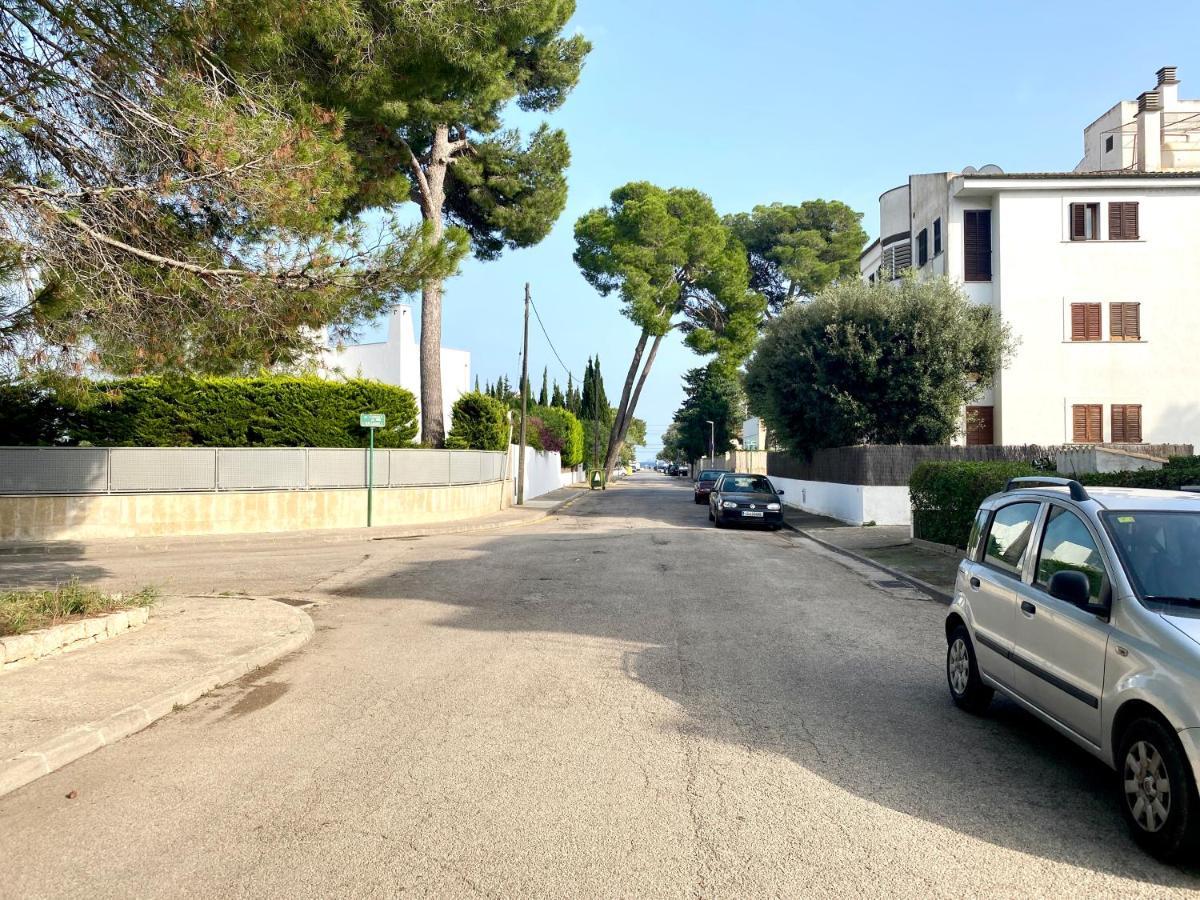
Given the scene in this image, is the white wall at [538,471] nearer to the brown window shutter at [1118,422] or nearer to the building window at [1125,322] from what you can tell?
the brown window shutter at [1118,422]

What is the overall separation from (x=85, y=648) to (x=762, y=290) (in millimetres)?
50735

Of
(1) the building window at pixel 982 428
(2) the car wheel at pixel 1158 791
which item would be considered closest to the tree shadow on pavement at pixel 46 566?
(2) the car wheel at pixel 1158 791

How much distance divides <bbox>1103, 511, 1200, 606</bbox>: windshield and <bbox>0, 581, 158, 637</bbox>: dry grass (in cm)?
820

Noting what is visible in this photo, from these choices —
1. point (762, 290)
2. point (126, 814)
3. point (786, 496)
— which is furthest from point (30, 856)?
point (762, 290)

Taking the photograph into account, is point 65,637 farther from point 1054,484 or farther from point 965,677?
point 1054,484

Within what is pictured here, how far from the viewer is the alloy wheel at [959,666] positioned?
629 centimetres

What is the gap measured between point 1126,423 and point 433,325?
21437 mm

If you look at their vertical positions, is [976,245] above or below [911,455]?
above

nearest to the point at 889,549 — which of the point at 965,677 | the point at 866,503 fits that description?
the point at 866,503

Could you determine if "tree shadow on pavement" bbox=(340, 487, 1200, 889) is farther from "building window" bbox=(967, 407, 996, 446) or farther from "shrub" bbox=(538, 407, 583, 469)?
"shrub" bbox=(538, 407, 583, 469)

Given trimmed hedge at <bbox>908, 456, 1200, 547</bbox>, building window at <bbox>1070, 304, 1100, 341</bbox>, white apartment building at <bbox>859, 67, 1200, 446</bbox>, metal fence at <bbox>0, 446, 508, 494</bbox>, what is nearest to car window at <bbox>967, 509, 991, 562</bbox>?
trimmed hedge at <bbox>908, 456, 1200, 547</bbox>

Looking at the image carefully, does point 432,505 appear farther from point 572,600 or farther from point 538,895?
point 538,895

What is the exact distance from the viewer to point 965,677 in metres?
6.30

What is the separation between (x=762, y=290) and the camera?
5512 centimetres
